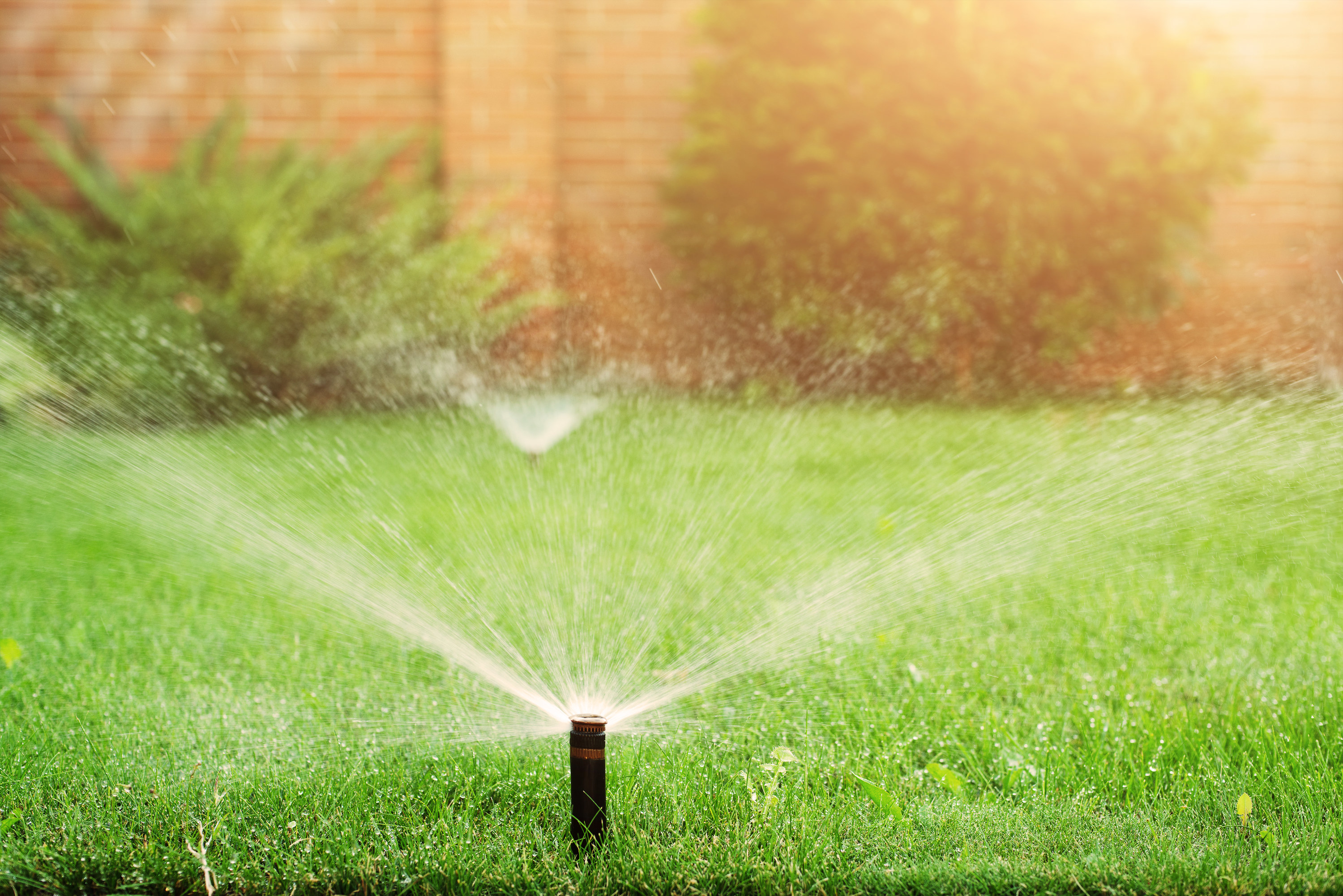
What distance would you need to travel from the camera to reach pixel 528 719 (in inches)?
81.5

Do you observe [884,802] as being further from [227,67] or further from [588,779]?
[227,67]

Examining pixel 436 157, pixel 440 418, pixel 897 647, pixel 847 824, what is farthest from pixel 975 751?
pixel 436 157

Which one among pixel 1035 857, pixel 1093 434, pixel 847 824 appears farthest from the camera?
pixel 1093 434

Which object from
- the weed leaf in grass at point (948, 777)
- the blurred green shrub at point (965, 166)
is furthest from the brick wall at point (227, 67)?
the weed leaf in grass at point (948, 777)

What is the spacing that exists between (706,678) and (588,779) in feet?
2.82

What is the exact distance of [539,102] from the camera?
680 centimetres

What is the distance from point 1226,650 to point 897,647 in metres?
0.69

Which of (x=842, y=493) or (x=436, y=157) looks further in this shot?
(x=436, y=157)

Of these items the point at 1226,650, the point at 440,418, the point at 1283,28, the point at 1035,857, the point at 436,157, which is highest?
the point at 1283,28

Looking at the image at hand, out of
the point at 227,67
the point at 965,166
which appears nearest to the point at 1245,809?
the point at 965,166

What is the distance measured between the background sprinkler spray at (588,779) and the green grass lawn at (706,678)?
5 cm

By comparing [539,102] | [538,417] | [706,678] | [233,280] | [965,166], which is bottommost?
[706,678]

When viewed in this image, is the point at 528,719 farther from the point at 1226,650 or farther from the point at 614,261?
the point at 614,261

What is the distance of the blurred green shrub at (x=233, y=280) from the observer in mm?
5734
